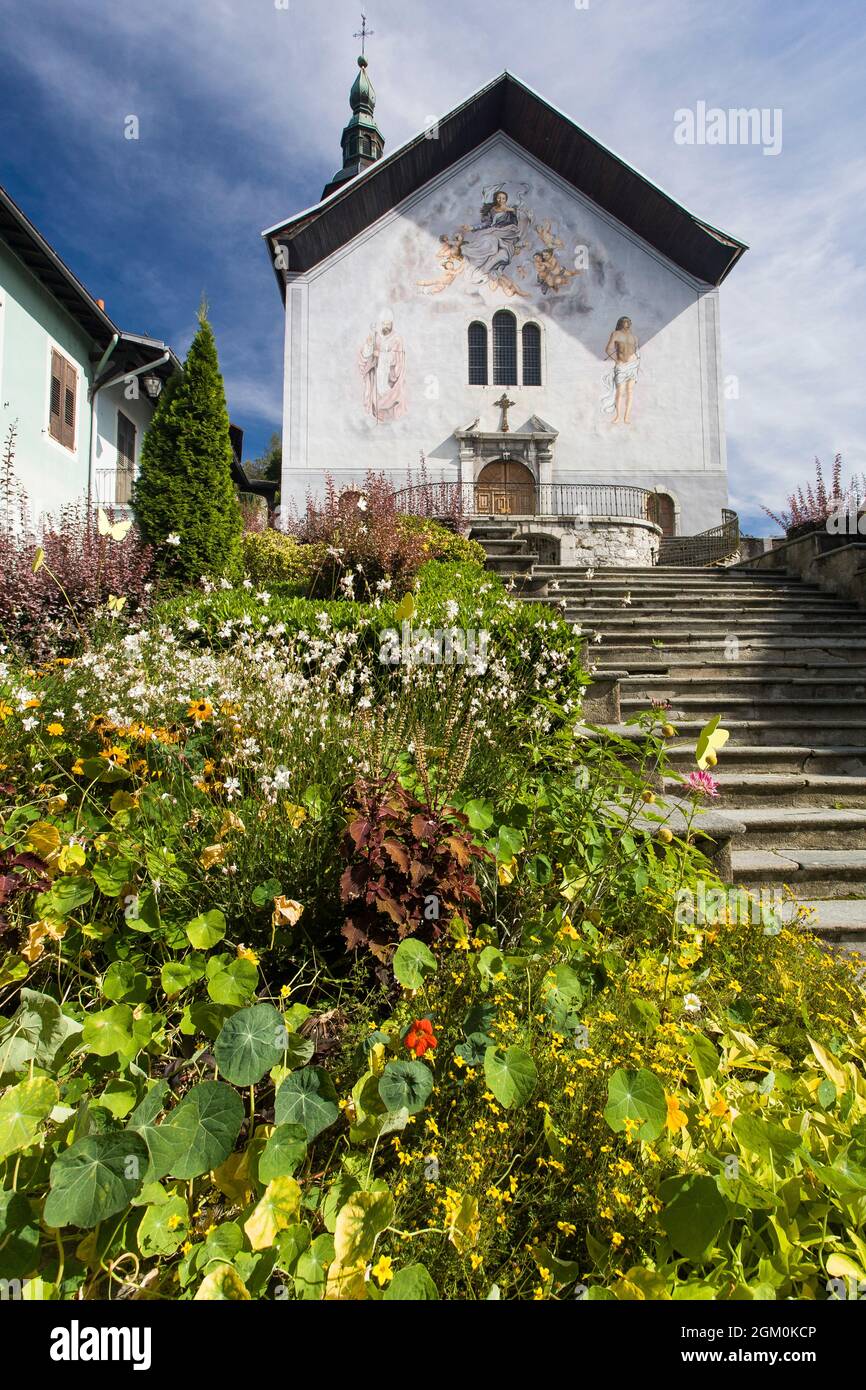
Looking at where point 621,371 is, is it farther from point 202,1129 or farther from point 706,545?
point 202,1129

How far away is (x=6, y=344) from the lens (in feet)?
35.9

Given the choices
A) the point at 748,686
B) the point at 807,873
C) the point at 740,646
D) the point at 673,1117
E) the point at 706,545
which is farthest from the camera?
the point at 706,545

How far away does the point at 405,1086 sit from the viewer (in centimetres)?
141

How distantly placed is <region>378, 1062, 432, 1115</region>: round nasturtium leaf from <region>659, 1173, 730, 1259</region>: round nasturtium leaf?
0.47 m

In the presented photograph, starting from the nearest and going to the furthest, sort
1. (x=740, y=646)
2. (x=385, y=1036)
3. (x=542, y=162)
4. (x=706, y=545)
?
1. (x=385, y=1036)
2. (x=740, y=646)
3. (x=706, y=545)
4. (x=542, y=162)

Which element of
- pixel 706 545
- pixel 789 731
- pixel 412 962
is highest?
pixel 706 545

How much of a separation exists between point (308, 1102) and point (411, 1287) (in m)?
0.37

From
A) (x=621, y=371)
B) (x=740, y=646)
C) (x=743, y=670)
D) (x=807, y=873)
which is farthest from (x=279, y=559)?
(x=621, y=371)

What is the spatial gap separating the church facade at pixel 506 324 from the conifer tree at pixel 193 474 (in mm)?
7114

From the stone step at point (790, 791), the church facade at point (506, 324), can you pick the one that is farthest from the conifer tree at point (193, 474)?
the stone step at point (790, 791)

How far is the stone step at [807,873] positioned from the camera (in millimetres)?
3385

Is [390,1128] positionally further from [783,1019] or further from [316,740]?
[316,740]
